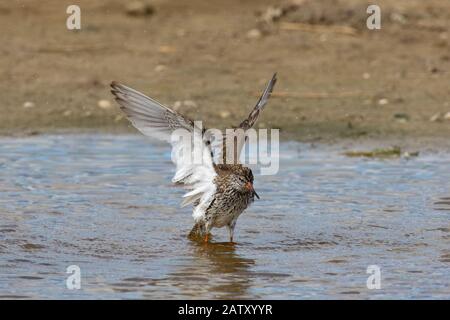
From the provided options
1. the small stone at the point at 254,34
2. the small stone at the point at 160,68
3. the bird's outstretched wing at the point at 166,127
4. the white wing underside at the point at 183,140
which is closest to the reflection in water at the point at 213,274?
the white wing underside at the point at 183,140

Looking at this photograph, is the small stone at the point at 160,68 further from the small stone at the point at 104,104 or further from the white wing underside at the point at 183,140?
the white wing underside at the point at 183,140

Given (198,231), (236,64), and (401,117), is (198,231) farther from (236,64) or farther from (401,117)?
(236,64)

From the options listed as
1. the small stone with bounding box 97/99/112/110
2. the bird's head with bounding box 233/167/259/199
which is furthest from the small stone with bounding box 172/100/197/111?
the bird's head with bounding box 233/167/259/199

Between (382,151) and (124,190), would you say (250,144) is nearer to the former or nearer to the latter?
(382,151)

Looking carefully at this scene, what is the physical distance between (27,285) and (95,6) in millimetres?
9475

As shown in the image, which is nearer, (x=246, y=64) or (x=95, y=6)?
(x=246, y=64)

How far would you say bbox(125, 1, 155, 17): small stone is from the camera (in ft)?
52.2

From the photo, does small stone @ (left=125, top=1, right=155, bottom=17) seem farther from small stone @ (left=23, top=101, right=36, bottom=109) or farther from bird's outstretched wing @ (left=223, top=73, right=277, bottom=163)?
bird's outstretched wing @ (left=223, top=73, right=277, bottom=163)

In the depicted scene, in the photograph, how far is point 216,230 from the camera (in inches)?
365

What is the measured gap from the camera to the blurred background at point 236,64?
12305 mm

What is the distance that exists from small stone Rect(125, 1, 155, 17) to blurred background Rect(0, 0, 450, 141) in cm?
2

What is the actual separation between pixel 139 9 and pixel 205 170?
7.96 m

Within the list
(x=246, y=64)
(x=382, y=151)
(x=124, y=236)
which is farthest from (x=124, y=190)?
(x=246, y=64)
